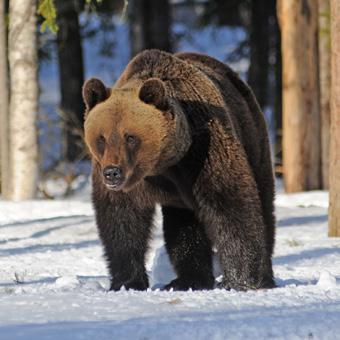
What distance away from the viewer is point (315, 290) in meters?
6.24

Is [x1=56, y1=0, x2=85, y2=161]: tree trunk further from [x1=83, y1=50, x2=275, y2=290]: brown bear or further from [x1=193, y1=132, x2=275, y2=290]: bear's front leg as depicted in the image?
[x1=193, y1=132, x2=275, y2=290]: bear's front leg

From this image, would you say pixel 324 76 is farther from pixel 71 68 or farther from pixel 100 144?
pixel 100 144

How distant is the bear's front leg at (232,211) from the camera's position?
668 centimetres

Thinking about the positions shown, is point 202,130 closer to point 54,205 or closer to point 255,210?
point 255,210

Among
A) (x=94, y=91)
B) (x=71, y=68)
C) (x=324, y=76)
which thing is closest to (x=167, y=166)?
(x=94, y=91)

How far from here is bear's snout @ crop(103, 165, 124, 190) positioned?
20.7ft

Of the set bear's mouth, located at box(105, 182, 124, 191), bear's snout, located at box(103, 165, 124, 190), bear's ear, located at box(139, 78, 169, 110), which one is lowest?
bear's mouth, located at box(105, 182, 124, 191)

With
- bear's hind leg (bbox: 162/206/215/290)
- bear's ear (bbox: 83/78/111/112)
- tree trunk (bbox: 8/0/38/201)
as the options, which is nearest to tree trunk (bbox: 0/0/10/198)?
tree trunk (bbox: 8/0/38/201)

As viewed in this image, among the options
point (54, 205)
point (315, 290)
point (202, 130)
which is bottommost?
point (54, 205)

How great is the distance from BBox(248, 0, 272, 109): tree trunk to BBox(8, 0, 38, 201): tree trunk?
34.0 ft

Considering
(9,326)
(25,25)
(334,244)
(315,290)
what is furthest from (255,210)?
(25,25)

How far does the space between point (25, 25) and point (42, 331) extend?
9997 millimetres

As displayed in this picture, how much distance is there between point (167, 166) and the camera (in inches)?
Result: 265

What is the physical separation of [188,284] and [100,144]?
5.00 feet
